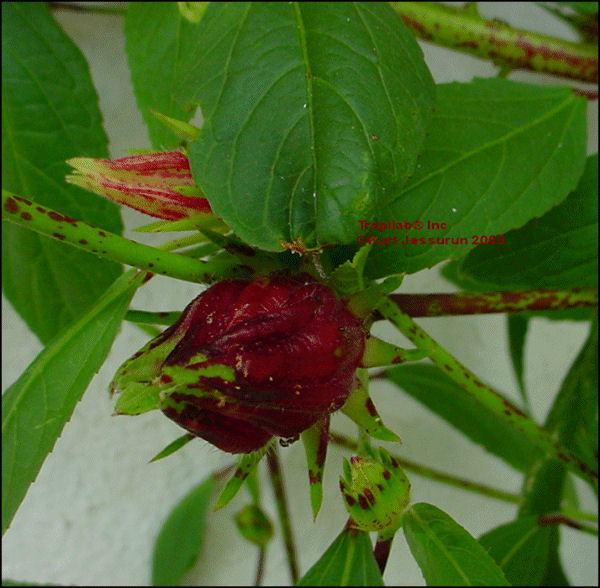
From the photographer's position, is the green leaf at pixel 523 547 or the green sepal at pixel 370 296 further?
the green leaf at pixel 523 547

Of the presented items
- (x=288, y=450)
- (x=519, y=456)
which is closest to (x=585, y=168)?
(x=519, y=456)

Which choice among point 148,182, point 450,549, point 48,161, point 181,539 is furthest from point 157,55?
point 181,539

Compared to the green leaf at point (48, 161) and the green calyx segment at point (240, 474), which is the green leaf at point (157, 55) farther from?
the green calyx segment at point (240, 474)

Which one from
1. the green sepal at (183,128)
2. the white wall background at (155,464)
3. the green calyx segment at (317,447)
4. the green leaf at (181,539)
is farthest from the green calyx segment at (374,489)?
the green leaf at (181,539)

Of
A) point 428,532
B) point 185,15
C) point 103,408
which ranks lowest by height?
point 428,532

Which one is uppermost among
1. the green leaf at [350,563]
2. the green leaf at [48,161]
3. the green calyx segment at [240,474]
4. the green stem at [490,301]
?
the green leaf at [48,161]

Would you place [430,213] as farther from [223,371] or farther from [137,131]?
→ [137,131]
